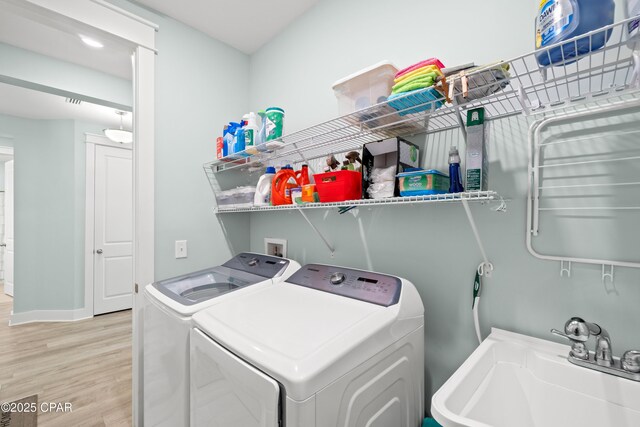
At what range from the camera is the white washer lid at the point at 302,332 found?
72cm

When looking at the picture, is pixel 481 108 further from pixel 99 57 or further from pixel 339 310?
pixel 99 57

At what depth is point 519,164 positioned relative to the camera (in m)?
1.05

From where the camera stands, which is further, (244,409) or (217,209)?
(217,209)

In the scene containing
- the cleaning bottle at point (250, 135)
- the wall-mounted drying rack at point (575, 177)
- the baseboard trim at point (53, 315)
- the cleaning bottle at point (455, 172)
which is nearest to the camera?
the wall-mounted drying rack at point (575, 177)

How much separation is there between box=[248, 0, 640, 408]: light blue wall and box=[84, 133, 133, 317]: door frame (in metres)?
3.83

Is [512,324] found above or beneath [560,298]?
beneath

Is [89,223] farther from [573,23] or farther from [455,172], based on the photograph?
[573,23]

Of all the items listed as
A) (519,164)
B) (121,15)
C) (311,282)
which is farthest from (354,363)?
(121,15)

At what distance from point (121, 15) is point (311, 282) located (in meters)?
2.00

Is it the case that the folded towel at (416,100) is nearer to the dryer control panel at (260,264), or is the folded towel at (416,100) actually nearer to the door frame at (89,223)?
the dryer control panel at (260,264)

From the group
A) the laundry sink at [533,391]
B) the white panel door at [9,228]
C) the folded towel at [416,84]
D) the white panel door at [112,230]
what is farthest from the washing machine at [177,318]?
the white panel door at [9,228]

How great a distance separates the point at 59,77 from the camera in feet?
8.51

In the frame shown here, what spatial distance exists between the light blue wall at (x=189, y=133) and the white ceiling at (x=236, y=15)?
0.25 ft

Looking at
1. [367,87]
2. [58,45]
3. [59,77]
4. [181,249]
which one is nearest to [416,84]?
[367,87]
